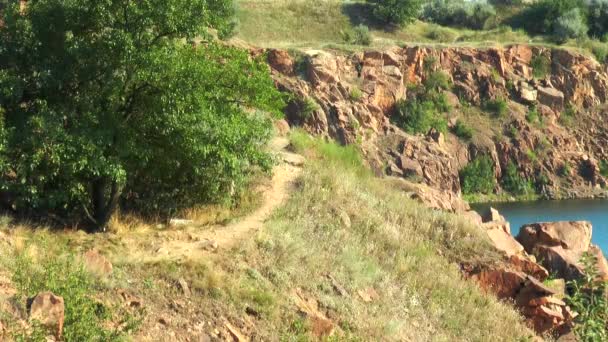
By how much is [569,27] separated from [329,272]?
43.5 m

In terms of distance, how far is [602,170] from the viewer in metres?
44.2

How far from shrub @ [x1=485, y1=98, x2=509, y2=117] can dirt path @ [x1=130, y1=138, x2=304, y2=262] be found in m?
32.5

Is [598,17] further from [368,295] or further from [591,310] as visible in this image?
[591,310]

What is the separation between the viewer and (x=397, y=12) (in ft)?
168

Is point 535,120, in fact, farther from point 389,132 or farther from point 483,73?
point 389,132

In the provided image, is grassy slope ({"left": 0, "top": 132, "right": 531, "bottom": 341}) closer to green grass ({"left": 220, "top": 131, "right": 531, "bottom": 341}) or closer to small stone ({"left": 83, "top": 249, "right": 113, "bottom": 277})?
green grass ({"left": 220, "top": 131, "right": 531, "bottom": 341})

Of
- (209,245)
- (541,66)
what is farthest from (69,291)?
(541,66)

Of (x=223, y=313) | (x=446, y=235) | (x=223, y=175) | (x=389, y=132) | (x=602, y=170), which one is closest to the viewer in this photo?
(x=223, y=313)

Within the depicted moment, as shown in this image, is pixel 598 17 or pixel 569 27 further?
pixel 598 17

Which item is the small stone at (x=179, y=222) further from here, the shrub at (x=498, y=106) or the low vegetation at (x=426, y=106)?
the shrub at (x=498, y=106)

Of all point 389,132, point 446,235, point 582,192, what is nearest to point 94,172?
point 446,235

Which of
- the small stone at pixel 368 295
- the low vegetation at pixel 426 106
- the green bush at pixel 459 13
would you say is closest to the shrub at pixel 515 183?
the low vegetation at pixel 426 106

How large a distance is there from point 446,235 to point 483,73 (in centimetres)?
3311

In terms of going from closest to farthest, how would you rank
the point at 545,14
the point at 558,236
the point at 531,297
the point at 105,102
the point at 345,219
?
the point at 105,102 → the point at 531,297 → the point at 345,219 → the point at 558,236 → the point at 545,14
